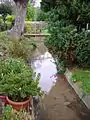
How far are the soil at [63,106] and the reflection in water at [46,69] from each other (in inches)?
15.1

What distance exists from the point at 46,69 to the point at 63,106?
337cm

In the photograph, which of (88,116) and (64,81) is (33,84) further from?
(64,81)

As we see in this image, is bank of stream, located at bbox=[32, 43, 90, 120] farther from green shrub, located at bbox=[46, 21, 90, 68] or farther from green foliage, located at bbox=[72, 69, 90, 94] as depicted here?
green shrub, located at bbox=[46, 21, 90, 68]

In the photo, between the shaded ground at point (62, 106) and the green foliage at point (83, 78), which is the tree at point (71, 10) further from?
the shaded ground at point (62, 106)

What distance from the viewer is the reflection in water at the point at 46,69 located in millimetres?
7806

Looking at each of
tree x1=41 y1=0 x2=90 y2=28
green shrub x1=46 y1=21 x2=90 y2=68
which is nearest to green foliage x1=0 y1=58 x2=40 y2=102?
tree x1=41 y1=0 x2=90 y2=28

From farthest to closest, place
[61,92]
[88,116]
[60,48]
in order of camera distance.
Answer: [60,48]
[61,92]
[88,116]

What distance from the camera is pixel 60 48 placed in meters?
8.80

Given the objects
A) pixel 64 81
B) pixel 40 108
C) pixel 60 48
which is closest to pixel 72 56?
pixel 60 48

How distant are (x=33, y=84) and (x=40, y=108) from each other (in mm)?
1500

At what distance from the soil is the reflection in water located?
38cm

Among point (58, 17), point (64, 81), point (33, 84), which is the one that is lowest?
point (64, 81)

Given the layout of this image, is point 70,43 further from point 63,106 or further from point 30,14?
point 30,14

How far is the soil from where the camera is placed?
5762 millimetres
